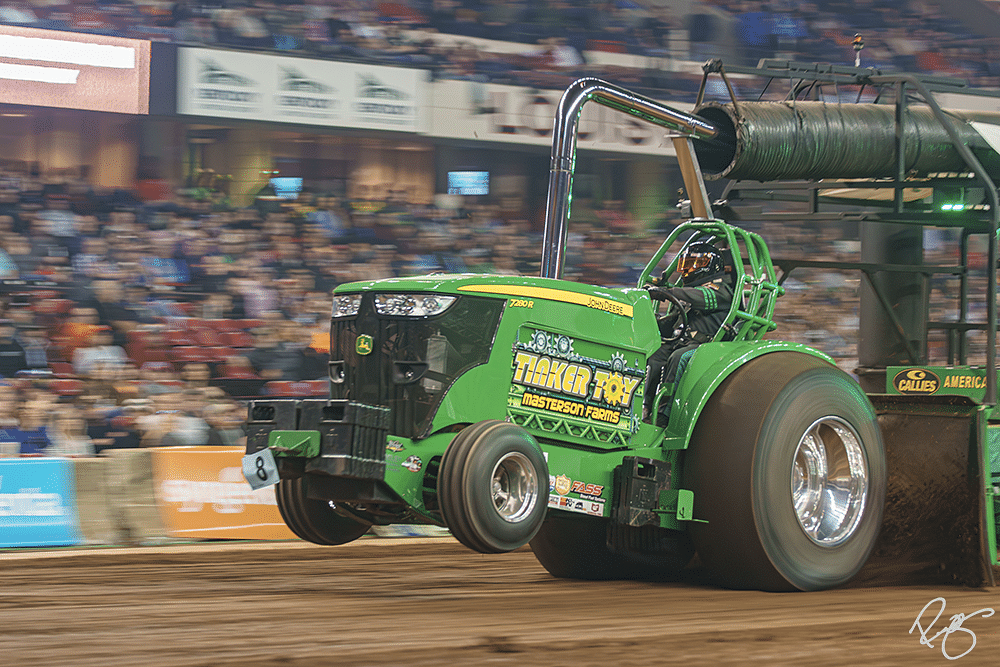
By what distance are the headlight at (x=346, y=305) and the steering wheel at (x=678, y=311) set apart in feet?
6.03

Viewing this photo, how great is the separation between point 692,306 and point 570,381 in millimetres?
1177

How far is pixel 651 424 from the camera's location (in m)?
6.36

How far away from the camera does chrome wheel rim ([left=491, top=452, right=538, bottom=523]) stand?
5395mm

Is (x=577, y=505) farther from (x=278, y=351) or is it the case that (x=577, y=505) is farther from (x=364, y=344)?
(x=278, y=351)

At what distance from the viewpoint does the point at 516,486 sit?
17.9 ft

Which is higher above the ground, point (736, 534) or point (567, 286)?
point (567, 286)

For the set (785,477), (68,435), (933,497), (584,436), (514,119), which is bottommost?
(68,435)

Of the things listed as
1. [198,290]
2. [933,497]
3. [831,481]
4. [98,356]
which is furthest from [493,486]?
[198,290]

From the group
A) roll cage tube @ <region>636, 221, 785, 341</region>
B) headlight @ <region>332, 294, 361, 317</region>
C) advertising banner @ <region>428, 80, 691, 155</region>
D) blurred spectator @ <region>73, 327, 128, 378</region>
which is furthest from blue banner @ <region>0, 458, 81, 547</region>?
advertising banner @ <region>428, 80, 691, 155</region>

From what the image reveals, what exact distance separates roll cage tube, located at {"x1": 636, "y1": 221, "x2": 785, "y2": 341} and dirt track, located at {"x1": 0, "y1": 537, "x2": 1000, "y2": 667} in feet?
4.82

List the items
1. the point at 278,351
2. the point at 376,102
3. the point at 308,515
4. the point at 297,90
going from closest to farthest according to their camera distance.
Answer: the point at 308,515, the point at 278,351, the point at 297,90, the point at 376,102

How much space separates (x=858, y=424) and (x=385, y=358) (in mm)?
2790

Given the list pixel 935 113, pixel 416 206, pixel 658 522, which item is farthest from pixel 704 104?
pixel 416 206

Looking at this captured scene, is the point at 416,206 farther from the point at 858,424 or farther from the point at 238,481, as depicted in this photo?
the point at 858,424
